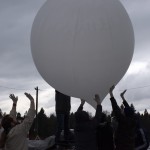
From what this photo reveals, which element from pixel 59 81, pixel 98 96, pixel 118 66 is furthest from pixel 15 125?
pixel 118 66

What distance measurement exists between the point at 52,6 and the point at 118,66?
1123 mm

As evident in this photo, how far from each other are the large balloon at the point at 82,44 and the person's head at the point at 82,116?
297 mm

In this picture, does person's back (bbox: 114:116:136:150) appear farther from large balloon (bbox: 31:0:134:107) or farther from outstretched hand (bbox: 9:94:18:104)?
outstretched hand (bbox: 9:94:18:104)

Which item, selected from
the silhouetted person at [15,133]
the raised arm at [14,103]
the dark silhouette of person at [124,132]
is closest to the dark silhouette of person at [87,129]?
the dark silhouette of person at [124,132]

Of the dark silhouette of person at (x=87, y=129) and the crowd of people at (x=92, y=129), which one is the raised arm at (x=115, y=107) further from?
the dark silhouette of person at (x=87, y=129)

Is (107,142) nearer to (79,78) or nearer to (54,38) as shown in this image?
(79,78)

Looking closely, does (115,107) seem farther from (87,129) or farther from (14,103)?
(14,103)

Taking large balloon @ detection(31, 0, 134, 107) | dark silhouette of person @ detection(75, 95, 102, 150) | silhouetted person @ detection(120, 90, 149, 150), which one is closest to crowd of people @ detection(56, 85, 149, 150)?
dark silhouette of person @ detection(75, 95, 102, 150)

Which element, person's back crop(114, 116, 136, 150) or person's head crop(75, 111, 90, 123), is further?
person's back crop(114, 116, 136, 150)

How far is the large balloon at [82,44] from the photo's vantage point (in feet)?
16.3

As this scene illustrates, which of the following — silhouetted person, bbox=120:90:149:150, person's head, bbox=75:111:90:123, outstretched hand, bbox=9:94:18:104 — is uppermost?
outstretched hand, bbox=9:94:18:104

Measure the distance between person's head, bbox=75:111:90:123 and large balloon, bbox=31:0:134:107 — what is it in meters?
0.30

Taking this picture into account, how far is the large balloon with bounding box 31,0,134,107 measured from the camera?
4973 millimetres

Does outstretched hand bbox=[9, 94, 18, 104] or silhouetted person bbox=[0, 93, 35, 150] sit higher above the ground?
outstretched hand bbox=[9, 94, 18, 104]
